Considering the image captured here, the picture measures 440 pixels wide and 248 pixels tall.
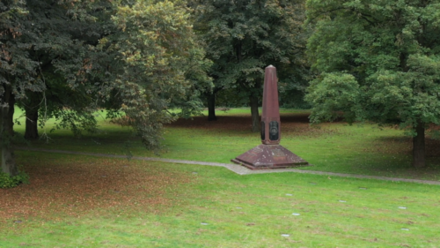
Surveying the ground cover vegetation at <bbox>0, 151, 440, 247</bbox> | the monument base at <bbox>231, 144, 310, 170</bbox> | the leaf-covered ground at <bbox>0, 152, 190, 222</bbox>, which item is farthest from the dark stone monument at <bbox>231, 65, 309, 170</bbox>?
the leaf-covered ground at <bbox>0, 152, 190, 222</bbox>

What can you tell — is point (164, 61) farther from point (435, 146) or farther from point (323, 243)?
point (435, 146)

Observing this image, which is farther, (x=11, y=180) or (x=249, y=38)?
(x=249, y=38)

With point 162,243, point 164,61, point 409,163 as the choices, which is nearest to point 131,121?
point 164,61

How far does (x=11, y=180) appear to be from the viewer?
13.0 metres

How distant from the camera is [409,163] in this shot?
1800 centimetres

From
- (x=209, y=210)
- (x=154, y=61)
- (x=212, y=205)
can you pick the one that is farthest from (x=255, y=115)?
(x=209, y=210)

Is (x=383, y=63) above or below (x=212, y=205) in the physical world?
above

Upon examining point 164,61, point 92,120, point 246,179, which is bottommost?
point 246,179

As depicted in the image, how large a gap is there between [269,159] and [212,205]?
20.9ft

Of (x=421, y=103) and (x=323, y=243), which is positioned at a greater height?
(x=421, y=103)

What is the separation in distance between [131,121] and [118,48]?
1.99 metres

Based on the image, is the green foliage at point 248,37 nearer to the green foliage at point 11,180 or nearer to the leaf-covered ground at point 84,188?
the leaf-covered ground at point 84,188

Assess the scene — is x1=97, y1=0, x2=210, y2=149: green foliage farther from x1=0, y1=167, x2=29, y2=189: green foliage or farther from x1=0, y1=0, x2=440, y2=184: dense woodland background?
x1=0, y1=167, x2=29, y2=189: green foliage

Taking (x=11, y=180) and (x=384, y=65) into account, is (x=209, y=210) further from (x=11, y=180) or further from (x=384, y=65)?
(x=384, y=65)
